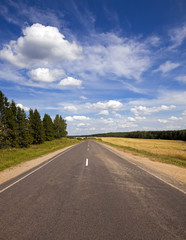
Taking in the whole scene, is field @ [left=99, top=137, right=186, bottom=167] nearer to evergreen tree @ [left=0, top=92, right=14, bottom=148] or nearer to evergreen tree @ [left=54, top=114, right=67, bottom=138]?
evergreen tree @ [left=0, top=92, right=14, bottom=148]

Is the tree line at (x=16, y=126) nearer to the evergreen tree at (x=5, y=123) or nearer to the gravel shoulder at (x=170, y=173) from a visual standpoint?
the evergreen tree at (x=5, y=123)

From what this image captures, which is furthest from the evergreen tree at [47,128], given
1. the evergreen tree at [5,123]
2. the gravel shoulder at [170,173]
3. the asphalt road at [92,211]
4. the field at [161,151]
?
the asphalt road at [92,211]

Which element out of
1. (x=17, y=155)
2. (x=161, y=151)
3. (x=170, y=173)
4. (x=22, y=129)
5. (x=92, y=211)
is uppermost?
(x=22, y=129)

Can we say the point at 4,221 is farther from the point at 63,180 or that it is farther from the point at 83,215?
the point at 63,180

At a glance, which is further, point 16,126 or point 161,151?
point 16,126

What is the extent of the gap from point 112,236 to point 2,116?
29.1 m

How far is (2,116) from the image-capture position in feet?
85.7

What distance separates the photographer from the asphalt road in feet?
9.43

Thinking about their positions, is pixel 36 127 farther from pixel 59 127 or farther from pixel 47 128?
pixel 59 127

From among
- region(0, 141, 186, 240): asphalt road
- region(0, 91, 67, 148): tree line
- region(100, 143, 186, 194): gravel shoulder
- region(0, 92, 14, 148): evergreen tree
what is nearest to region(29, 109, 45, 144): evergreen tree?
region(0, 91, 67, 148): tree line

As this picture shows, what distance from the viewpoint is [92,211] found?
370 centimetres

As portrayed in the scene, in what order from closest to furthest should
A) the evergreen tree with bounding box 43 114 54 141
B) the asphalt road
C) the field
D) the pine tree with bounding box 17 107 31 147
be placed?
1. the asphalt road
2. the field
3. the pine tree with bounding box 17 107 31 147
4. the evergreen tree with bounding box 43 114 54 141

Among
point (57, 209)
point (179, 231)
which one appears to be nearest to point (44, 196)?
point (57, 209)

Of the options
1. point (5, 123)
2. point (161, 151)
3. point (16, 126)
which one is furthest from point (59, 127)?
point (161, 151)
